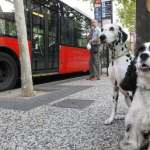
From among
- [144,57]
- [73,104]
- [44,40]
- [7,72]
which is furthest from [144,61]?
[44,40]

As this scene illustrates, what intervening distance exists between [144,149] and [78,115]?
5.32 ft

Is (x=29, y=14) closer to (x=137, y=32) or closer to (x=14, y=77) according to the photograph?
(x=14, y=77)

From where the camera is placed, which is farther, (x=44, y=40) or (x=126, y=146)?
(x=44, y=40)

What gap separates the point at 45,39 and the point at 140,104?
666 centimetres

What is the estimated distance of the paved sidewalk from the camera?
2408 mm

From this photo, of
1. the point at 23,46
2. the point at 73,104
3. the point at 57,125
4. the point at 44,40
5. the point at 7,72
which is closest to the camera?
the point at 57,125

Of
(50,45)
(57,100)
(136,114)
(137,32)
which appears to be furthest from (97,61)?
(136,114)

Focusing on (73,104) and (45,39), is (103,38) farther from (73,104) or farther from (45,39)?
(45,39)

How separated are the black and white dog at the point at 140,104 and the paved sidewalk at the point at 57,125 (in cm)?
29

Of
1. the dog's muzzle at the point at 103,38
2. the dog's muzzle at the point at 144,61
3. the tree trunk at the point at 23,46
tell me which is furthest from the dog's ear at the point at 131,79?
the tree trunk at the point at 23,46

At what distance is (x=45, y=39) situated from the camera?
817cm

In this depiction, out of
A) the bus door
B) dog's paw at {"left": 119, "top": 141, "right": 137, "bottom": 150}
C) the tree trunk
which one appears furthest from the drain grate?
the bus door

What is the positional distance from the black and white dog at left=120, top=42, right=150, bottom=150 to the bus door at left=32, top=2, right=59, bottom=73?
591 centimetres

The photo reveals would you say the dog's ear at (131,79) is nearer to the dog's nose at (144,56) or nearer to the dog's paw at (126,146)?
the dog's nose at (144,56)
